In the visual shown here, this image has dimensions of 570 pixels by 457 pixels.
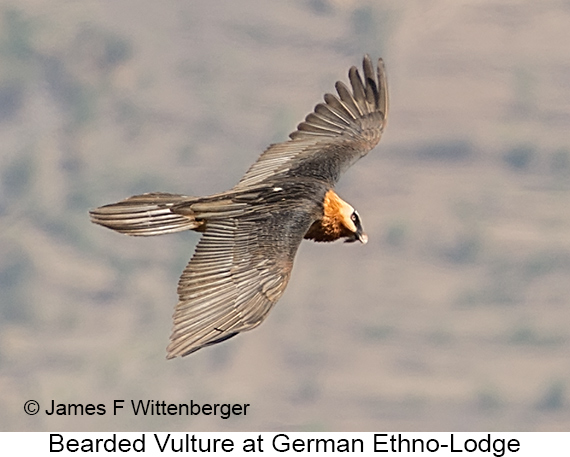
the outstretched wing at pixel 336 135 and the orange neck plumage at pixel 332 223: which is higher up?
the outstretched wing at pixel 336 135

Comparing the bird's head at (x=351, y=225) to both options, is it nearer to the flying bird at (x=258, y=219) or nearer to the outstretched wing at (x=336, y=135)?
the flying bird at (x=258, y=219)

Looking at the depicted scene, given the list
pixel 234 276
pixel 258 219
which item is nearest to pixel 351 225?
pixel 258 219

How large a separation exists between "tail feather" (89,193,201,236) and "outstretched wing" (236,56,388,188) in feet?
4.58

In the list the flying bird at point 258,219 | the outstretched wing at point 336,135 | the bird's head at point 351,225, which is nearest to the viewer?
the flying bird at point 258,219

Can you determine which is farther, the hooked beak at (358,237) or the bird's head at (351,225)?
the hooked beak at (358,237)

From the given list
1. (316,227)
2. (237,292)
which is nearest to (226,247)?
(237,292)

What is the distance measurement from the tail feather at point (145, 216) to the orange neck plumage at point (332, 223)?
1.31 m

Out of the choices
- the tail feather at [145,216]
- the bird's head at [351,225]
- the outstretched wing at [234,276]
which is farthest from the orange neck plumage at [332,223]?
the tail feather at [145,216]

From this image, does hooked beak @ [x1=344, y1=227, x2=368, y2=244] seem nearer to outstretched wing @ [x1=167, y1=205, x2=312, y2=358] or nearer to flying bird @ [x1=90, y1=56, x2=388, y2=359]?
flying bird @ [x1=90, y1=56, x2=388, y2=359]

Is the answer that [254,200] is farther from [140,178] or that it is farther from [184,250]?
[140,178]

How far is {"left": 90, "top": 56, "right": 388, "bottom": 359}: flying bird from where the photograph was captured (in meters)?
12.2

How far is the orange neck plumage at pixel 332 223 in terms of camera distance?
46.2 feet
